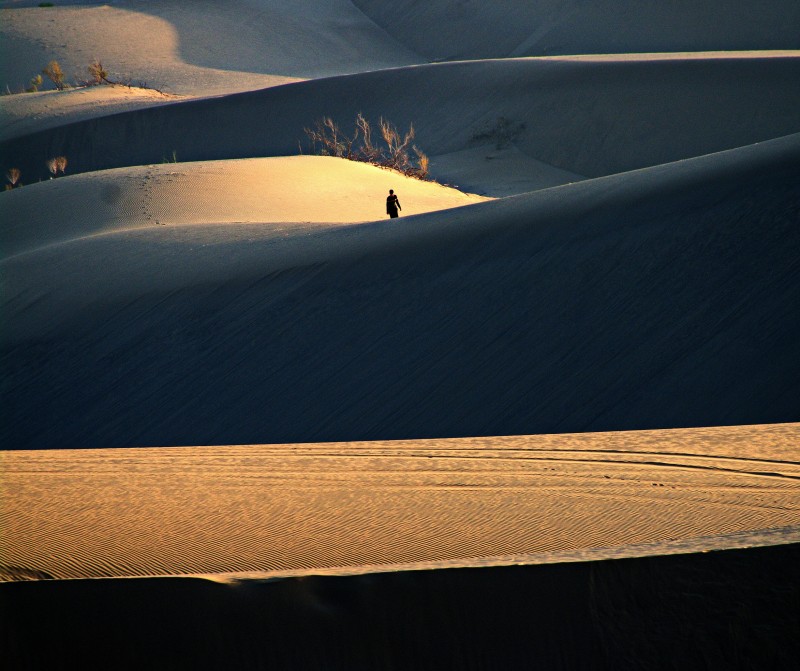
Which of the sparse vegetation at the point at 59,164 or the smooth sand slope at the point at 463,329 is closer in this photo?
the smooth sand slope at the point at 463,329

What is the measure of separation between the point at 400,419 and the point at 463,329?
54.9 inches

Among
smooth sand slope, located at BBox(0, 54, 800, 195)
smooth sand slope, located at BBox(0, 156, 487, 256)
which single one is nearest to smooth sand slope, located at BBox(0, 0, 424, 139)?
smooth sand slope, located at BBox(0, 54, 800, 195)

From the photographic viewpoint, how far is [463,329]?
992 centimetres

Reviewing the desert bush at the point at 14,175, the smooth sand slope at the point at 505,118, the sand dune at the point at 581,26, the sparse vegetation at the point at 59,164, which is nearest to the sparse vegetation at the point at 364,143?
the smooth sand slope at the point at 505,118

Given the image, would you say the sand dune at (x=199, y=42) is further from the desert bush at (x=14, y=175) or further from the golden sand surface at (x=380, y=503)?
the golden sand surface at (x=380, y=503)

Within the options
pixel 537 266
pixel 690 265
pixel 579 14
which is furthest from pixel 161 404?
pixel 579 14

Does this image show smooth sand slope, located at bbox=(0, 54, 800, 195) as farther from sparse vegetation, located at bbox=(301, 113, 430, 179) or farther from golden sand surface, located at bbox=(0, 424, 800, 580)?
golden sand surface, located at bbox=(0, 424, 800, 580)

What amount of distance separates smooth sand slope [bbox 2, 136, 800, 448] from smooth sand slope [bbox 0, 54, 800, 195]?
15.9 metres

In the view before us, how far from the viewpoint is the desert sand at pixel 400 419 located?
2727 millimetres

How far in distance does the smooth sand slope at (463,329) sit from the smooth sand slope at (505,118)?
15.9m

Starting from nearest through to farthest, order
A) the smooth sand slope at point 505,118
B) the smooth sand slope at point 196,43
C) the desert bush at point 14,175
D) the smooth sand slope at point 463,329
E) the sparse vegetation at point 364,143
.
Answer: the smooth sand slope at point 463,329, the desert bush at point 14,175, the smooth sand slope at point 505,118, the sparse vegetation at point 364,143, the smooth sand slope at point 196,43

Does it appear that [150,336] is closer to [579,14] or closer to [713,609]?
[713,609]

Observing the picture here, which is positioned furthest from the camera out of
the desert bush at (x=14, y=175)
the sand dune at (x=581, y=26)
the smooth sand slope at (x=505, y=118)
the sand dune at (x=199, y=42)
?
the sand dune at (x=199, y=42)

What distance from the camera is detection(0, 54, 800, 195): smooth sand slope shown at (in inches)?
1193
